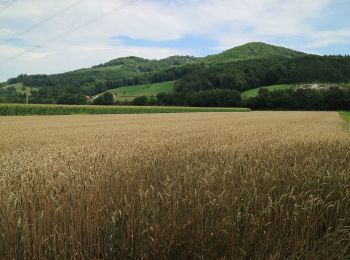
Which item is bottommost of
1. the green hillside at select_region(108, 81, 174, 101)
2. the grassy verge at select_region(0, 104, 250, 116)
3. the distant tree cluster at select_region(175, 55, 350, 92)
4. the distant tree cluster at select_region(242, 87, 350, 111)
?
the grassy verge at select_region(0, 104, 250, 116)

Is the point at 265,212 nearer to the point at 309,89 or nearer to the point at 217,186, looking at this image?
the point at 217,186

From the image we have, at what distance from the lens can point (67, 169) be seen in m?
5.89

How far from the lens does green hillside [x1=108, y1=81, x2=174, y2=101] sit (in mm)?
134125

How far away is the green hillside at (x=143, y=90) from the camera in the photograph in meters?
134

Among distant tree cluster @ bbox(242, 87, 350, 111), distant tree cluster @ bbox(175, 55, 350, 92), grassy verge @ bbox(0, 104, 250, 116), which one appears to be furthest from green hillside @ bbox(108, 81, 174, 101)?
grassy verge @ bbox(0, 104, 250, 116)

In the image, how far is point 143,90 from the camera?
14412 cm

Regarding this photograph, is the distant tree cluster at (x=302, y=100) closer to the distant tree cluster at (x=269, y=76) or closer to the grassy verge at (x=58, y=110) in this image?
the distant tree cluster at (x=269, y=76)

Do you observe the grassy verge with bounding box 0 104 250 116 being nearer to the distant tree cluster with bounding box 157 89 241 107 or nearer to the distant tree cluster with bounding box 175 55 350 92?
the distant tree cluster with bounding box 157 89 241 107

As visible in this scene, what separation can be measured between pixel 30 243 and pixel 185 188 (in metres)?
1.87

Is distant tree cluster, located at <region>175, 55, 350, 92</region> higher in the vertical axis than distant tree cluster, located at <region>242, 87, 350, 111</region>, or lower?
higher

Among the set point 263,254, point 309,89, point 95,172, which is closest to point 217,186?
point 263,254

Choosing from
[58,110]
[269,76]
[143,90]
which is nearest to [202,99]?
[143,90]

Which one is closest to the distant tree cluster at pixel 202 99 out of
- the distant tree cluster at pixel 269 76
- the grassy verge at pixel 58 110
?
the distant tree cluster at pixel 269 76

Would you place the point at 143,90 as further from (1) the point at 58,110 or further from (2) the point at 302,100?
(1) the point at 58,110
